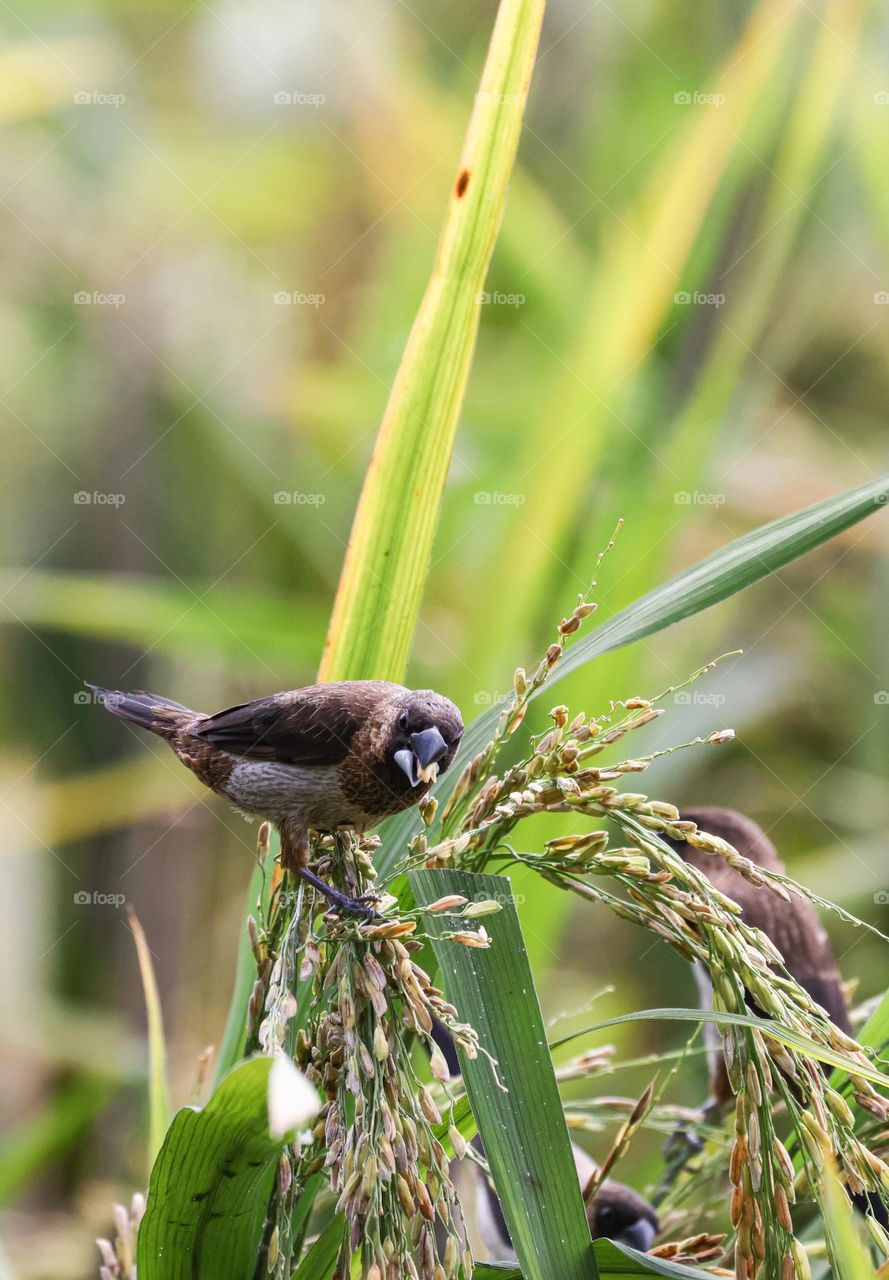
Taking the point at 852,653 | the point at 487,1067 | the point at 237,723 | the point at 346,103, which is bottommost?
the point at 487,1067

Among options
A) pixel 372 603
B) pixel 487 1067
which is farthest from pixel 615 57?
pixel 487 1067

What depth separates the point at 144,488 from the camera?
3244 millimetres

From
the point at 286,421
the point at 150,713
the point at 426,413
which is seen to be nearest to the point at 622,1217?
the point at 150,713

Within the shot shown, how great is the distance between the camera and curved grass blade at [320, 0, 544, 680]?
132 centimetres

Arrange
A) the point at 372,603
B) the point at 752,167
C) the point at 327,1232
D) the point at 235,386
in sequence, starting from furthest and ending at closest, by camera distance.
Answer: the point at 235,386 → the point at 752,167 → the point at 372,603 → the point at 327,1232

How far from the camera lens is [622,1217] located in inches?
77.6

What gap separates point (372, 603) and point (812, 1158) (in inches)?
29.2

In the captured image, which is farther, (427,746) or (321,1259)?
(427,746)

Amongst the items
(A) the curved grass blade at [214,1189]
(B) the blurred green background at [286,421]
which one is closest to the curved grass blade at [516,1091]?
(A) the curved grass blade at [214,1189]

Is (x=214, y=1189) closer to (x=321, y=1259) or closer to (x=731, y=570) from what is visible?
(x=321, y=1259)

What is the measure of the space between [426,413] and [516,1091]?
781 mm

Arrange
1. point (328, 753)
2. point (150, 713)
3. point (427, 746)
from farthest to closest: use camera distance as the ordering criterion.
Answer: point (150, 713) → point (328, 753) → point (427, 746)

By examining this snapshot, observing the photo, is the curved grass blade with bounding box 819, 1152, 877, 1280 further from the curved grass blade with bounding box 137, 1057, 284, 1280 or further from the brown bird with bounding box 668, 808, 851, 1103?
the brown bird with bounding box 668, 808, 851, 1103

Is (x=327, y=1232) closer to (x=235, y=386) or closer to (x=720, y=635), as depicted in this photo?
(x=720, y=635)
